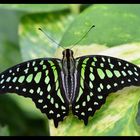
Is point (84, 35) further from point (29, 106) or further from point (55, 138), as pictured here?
point (29, 106)

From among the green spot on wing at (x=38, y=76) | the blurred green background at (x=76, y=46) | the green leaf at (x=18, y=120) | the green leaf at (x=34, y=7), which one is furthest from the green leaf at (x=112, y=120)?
the green leaf at (x=18, y=120)

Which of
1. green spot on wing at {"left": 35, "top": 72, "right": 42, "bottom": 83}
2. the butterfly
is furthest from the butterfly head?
green spot on wing at {"left": 35, "top": 72, "right": 42, "bottom": 83}

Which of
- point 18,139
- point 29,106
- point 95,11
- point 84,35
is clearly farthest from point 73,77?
point 29,106

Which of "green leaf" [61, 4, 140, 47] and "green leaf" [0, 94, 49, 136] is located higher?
"green leaf" [61, 4, 140, 47]

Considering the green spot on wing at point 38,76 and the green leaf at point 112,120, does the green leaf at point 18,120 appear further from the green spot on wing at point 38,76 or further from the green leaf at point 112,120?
the green leaf at point 112,120

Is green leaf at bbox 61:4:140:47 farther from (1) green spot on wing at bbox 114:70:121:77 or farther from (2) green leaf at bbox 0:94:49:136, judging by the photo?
(2) green leaf at bbox 0:94:49:136

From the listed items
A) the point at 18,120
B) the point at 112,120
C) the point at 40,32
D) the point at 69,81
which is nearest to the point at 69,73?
the point at 69,81

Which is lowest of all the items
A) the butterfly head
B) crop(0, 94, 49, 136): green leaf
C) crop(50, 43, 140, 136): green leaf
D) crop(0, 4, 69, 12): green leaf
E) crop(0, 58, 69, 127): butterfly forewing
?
crop(0, 94, 49, 136): green leaf
